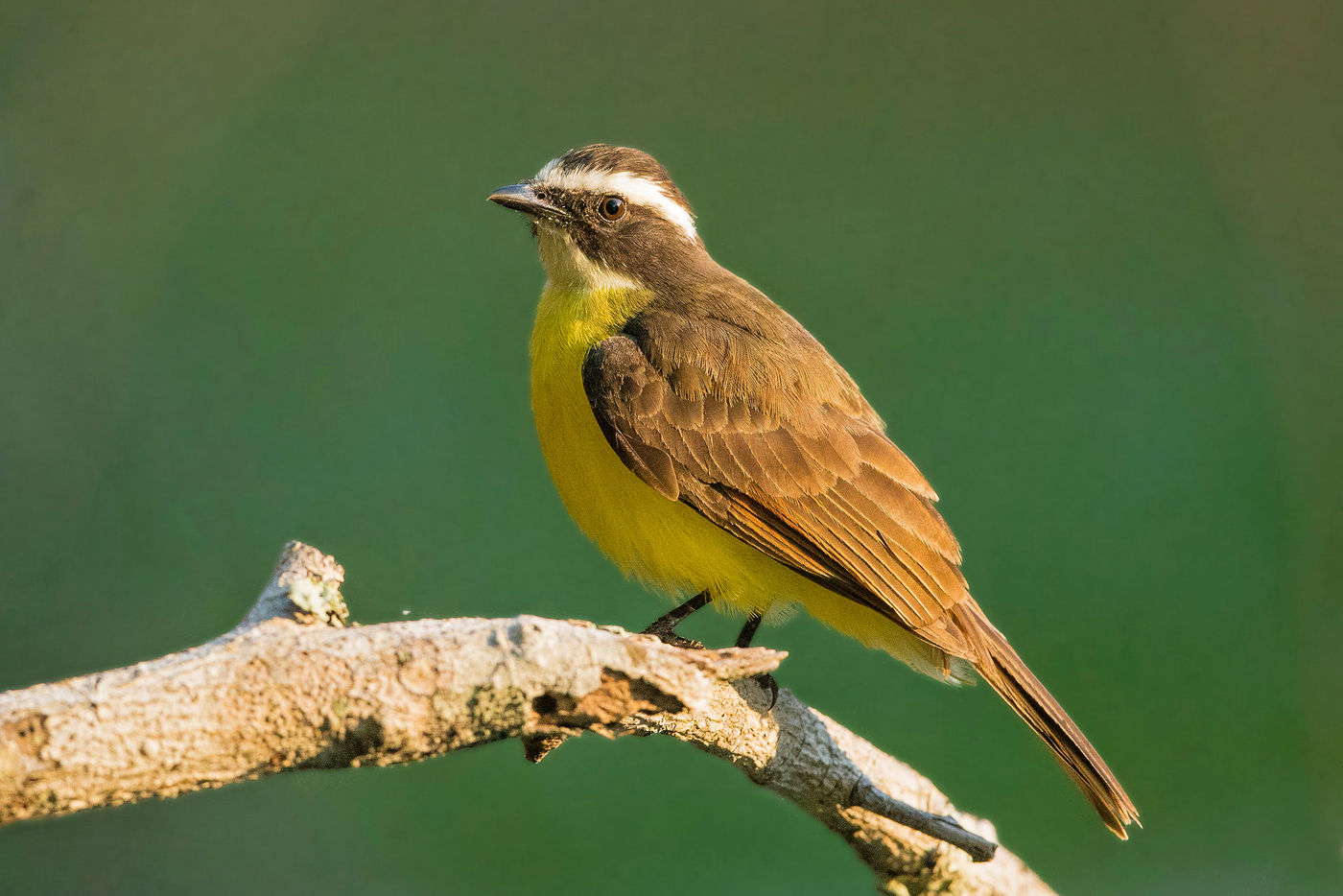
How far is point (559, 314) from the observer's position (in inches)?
162

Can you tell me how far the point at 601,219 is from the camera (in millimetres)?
4266

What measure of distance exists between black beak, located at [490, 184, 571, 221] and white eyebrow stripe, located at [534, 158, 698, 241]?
7 centimetres

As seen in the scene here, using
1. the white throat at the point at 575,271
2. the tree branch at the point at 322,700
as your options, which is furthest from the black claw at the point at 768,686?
the white throat at the point at 575,271

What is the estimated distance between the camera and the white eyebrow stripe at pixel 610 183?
4250 millimetres

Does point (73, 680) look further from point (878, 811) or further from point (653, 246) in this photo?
point (653, 246)

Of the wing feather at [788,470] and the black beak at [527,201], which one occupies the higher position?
the black beak at [527,201]

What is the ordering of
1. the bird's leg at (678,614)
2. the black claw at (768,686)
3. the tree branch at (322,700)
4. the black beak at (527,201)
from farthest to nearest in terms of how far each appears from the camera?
the black beak at (527,201) → the bird's leg at (678,614) → the black claw at (768,686) → the tree branch at (322,700)

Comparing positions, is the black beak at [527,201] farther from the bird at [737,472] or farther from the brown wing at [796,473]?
the brown wing at [796,473]

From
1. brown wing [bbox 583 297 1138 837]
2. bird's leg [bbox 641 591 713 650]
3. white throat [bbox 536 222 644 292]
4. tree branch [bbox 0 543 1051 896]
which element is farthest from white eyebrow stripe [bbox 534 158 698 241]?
tree branch [bbox 0 543 1051 896]

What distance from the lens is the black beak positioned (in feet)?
13.7

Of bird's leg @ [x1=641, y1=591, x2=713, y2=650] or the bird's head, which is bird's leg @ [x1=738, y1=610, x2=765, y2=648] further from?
the bird's head

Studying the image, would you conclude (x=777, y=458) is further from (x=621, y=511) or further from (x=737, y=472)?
(x=621, y=511)

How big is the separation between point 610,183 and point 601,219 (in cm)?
13

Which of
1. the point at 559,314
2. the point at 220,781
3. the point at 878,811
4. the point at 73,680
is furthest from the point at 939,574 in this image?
the point at 73,680
